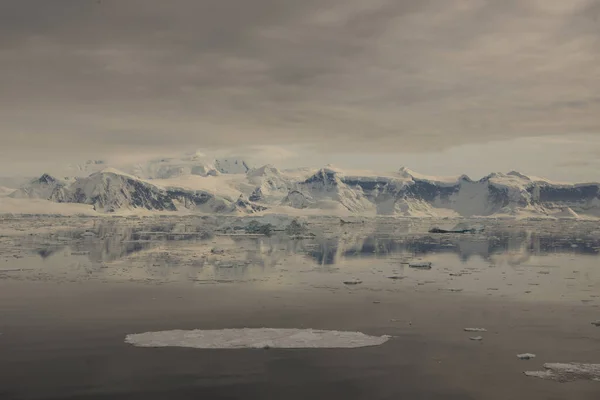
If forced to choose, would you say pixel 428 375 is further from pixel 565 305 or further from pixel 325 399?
pixel 565 305

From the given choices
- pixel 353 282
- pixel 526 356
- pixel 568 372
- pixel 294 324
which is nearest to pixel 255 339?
pixel 294 324

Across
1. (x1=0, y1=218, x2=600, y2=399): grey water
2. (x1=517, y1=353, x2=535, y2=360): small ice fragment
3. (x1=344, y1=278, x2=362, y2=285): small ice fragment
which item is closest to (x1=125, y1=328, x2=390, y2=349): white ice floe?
(x1=0, y1=218, x2=600, y2=399): grey water

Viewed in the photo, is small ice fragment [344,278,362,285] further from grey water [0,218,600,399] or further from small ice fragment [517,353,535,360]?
small ice fragment [517,353,535,360]

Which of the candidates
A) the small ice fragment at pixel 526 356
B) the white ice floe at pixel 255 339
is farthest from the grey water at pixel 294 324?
the white ice floe at pixel 255 339

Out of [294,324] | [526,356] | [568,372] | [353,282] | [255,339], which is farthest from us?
[353,282]

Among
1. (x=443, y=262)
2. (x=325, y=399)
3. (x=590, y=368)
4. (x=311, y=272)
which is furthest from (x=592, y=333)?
(x=443, y=262)

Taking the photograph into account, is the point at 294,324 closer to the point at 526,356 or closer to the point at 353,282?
the point at 526,356
